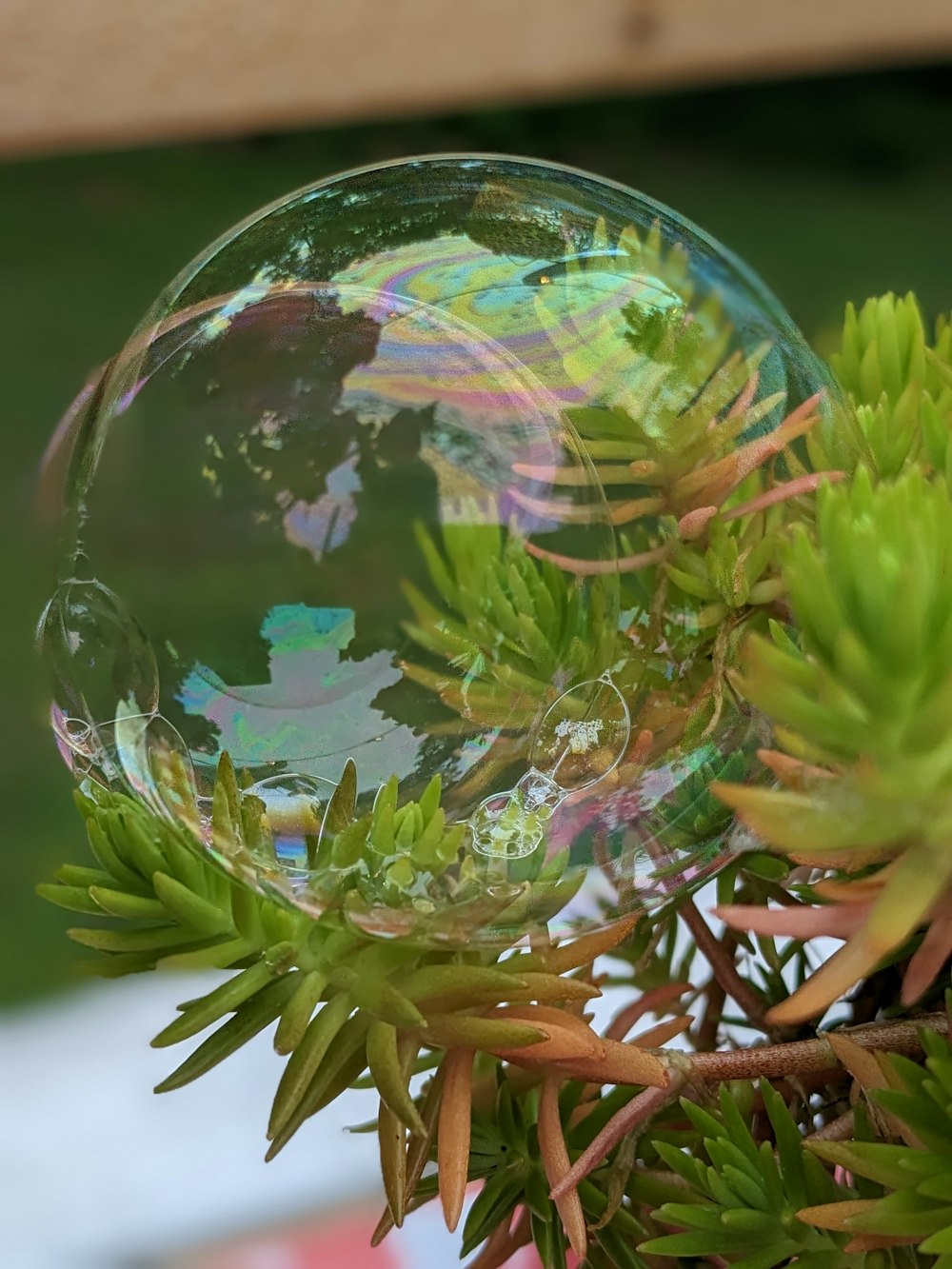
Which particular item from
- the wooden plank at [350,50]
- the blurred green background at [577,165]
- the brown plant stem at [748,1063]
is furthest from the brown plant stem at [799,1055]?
the wooden plank at [350,50]

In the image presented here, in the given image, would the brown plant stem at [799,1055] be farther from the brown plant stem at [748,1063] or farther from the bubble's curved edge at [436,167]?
the bubble's curved edge at [436,167]

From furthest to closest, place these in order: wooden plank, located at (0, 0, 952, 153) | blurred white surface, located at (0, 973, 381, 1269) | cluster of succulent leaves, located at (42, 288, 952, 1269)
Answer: wooden plank, located at (0, 0, 952, 153) → blurred white surface, located at (0, 973, 381, 1269) → cluster of succulent leaves, located at (42, 288, 952, 1269)

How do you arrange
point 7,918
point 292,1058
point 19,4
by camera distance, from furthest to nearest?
point 19,4 → point 7,918 → point 292,1058

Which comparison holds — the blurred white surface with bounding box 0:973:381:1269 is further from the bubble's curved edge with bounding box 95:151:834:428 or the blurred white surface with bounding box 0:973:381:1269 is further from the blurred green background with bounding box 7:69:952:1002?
the bubble's curved edge with bounding box 95:151:834:428

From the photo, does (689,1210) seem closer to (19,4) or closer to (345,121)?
(19,4)

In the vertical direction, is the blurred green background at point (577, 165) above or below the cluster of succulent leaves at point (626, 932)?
above

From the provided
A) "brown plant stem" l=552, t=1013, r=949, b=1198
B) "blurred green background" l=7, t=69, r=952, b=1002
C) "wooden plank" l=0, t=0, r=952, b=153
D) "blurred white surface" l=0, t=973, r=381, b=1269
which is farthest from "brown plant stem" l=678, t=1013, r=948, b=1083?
"wooden plank" l=0, t=0, r=952, b=153

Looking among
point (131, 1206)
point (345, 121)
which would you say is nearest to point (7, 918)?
point (131, 1206)
